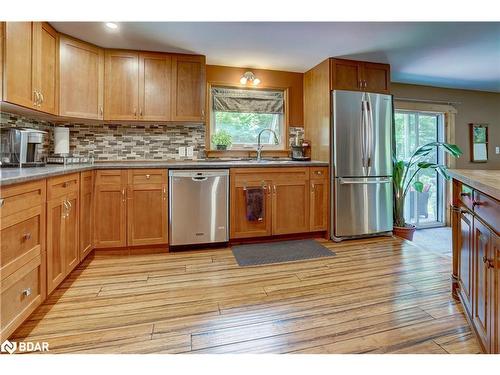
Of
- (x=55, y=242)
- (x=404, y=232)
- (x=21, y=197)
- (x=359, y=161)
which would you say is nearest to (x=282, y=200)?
(x=359, y=161)

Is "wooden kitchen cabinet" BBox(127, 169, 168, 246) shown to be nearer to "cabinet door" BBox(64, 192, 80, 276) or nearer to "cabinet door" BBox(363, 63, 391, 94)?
"cabinet door" BBox(64, 192, 80, 276)

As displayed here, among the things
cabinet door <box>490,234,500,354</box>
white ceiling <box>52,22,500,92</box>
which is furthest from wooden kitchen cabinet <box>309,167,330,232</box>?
cabinet door <box>490,234,500,354</box>

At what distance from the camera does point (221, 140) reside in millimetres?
3613

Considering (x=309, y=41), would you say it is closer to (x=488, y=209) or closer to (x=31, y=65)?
(x=488, y=209)

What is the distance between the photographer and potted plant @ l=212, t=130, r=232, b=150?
142 inches

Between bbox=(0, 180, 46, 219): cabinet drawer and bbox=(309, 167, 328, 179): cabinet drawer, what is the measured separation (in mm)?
2610

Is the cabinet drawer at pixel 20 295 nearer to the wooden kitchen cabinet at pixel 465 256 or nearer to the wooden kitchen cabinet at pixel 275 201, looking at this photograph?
Answer: the wooden kitchen cabinet at pixel 275 201

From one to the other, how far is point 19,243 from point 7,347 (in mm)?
515

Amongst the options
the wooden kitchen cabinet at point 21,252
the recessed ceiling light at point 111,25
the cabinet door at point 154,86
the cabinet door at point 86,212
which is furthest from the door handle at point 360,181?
the wooden kitchen cabinet at point 21,252

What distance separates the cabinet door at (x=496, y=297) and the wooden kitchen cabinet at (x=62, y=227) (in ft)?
7.90
